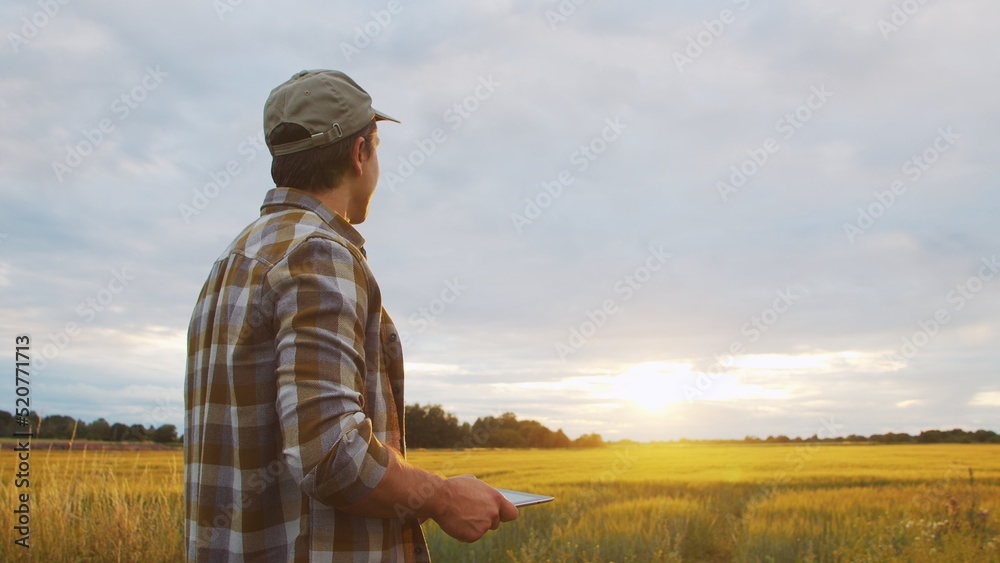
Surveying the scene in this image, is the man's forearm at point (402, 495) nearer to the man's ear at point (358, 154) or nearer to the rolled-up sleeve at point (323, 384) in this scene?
the rolled-up sleeve at point (323, 384)

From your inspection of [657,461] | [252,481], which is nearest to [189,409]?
[252,481]

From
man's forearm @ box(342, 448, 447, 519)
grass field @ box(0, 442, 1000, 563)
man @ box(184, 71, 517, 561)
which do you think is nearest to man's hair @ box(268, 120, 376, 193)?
man @ box(184, 71, 517, 561)

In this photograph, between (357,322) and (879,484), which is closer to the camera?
(357,322)

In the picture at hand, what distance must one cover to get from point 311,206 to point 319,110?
0.26 meters

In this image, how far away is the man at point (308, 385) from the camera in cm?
164

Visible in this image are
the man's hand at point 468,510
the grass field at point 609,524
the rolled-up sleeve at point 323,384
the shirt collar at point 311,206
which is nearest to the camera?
the rolled-up sleeve at point 323,384

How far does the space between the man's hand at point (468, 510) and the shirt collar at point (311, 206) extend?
2.34ft

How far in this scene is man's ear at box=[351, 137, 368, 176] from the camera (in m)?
2.06

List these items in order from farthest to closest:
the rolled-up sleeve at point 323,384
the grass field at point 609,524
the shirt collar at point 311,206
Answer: the grass field at point 609,524, the shirt collar at point 311,206, the rolled-up sleeve at point 323,384

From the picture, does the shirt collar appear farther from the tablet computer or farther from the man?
the tablet computer

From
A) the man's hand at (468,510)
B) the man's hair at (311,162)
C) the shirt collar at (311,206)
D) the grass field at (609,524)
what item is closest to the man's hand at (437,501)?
the man's hand at (468,510)

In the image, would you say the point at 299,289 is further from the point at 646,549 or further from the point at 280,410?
the point at 646,549

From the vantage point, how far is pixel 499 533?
830 cm

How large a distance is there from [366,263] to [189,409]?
69 cm
